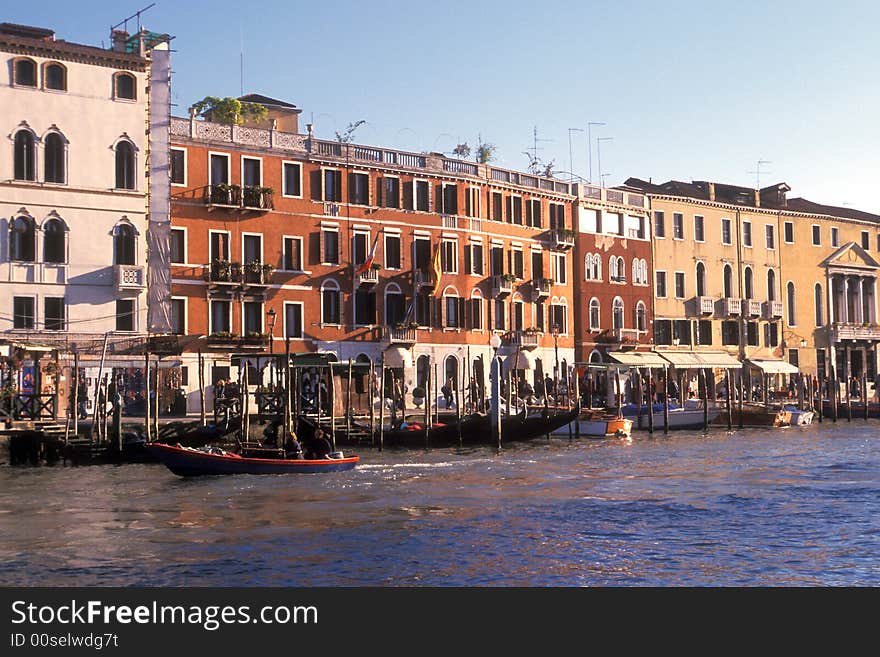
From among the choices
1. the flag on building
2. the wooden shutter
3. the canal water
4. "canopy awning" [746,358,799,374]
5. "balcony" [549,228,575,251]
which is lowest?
the canal water

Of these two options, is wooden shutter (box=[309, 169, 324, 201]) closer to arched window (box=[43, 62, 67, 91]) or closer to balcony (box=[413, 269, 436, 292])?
balcony (box=[413, 269, 436, 292])

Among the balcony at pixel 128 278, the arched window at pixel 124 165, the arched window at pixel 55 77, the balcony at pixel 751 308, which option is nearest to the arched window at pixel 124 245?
the balcony at pixel 128 278

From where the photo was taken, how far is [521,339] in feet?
179

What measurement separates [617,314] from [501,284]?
892 centimetres

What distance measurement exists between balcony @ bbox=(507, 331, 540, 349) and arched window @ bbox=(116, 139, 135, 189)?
61.3ft

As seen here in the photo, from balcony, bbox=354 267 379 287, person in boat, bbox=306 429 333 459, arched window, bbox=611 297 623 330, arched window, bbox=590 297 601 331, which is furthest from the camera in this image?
arched window, bbox=611 297 623 330

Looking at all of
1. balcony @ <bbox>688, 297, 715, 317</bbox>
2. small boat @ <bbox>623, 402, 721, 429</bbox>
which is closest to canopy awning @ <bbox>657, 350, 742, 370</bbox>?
balcony @ <bbox>688, 297, 715, 317</bbox>

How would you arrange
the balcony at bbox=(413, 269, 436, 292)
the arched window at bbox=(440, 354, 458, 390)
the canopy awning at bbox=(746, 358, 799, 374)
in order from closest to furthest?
Result: 1. the balcony at bbox=(413, 269, 436, 292)
2. the arched window at bbox=(440, 354, 458, 390)
3. the canopy awning at bbox=(746, 358, 799, 374)

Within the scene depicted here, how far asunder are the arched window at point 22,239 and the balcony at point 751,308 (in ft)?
126

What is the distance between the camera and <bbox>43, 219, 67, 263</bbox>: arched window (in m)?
41.8

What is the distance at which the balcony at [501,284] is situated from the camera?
178 ft

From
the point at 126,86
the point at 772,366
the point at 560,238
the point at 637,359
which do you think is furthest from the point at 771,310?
the point at 126,86

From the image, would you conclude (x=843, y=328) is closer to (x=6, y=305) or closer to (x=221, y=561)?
(x=6, y=305)
